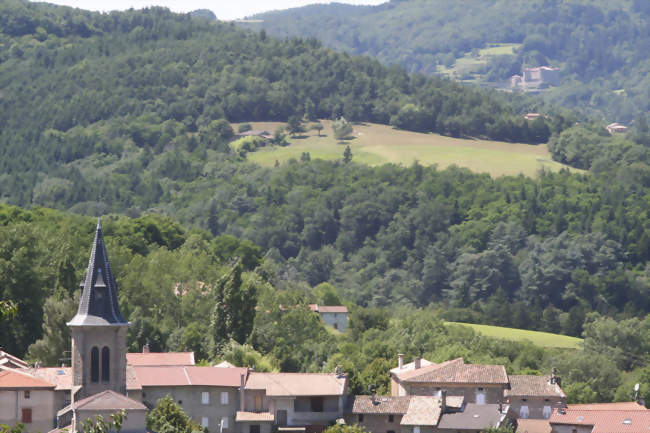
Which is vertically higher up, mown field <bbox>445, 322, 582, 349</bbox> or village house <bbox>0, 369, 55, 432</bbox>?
village house <bbox>0, 369, 55, 432</bbox>

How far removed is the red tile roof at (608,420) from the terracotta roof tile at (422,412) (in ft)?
16.7

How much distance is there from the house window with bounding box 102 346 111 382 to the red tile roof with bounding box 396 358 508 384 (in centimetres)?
1947

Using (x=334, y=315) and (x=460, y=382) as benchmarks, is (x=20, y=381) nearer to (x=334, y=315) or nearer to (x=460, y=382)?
(x=460, y=382)

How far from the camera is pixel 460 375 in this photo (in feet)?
237

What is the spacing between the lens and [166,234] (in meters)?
127

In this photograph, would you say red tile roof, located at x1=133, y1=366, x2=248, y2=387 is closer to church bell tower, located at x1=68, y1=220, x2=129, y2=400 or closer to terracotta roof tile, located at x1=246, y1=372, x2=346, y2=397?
terracotta roof tile, located at x1=246, y1=372, x2=346, y2=397

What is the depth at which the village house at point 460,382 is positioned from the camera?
71.6 meters

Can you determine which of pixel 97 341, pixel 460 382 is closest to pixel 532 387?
pixel 460 382

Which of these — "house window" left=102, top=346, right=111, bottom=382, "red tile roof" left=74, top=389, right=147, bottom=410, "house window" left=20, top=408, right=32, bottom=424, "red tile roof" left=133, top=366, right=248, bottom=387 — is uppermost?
"house window" left=102, top=346, right=111, bottom=382

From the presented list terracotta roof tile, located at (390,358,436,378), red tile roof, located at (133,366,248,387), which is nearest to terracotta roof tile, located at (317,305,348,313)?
terracotta roof tile, located at (390,358,436,378)

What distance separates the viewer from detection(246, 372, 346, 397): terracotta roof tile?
68.2m

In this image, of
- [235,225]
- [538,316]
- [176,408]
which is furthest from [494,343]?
[235,225]

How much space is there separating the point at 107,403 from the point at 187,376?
38.2ft

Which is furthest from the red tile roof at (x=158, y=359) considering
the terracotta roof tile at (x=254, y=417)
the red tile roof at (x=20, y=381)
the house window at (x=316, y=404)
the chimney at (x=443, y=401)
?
the chimney at (x=443, y=401)
